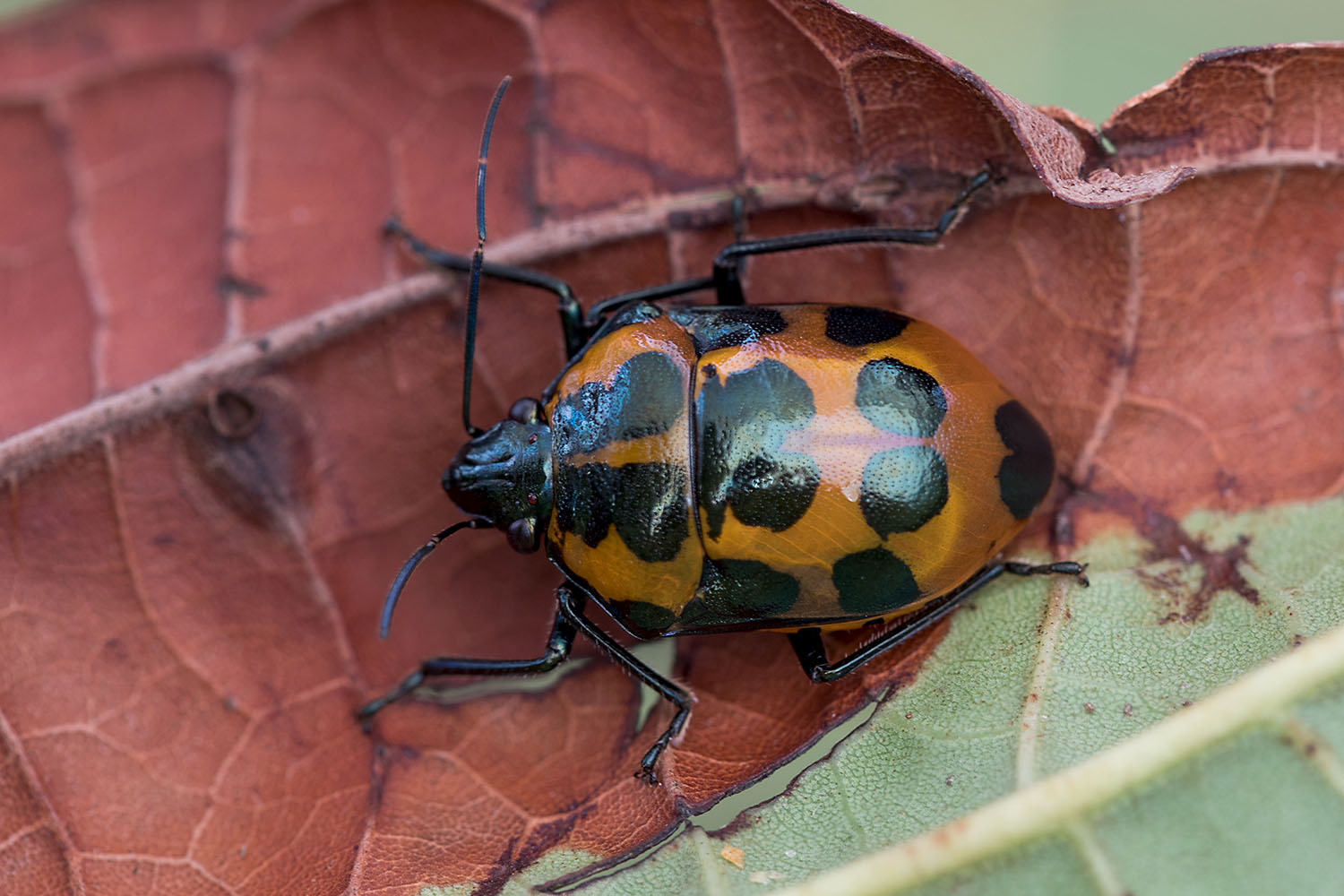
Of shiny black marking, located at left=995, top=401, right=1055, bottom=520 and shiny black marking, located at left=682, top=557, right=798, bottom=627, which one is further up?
shiny black marking, located at left=995, top=401, right=1055, bottom=520

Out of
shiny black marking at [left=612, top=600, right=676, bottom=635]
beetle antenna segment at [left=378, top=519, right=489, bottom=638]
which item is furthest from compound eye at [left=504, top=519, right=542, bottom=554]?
shiny black marking at [left=612, top=600, right=676, bottom=635]

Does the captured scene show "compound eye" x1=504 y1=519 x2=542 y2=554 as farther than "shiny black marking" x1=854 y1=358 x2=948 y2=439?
Yes

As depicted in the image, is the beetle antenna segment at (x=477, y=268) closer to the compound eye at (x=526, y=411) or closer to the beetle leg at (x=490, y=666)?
the compound eye at (x=526, y=411)

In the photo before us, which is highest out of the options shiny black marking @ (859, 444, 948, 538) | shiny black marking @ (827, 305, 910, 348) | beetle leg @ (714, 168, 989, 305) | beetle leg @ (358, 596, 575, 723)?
beetle leg @ (714, 168, 989, 305)

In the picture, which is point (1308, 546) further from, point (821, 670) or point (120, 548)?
point (120, 548)

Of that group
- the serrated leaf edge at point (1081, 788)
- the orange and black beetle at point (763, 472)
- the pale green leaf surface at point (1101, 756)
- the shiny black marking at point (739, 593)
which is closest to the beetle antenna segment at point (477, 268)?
the orange and black beetle at point (763, 472)

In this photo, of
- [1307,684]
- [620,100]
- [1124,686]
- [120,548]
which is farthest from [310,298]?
[1307,684]

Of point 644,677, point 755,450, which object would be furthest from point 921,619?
point 644,677

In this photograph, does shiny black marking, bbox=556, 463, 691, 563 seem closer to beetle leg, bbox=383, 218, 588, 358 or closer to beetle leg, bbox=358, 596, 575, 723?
beetle leg, bbox=358, 596, 575, 723

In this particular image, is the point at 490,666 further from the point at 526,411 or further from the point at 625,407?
the point at 625,407
